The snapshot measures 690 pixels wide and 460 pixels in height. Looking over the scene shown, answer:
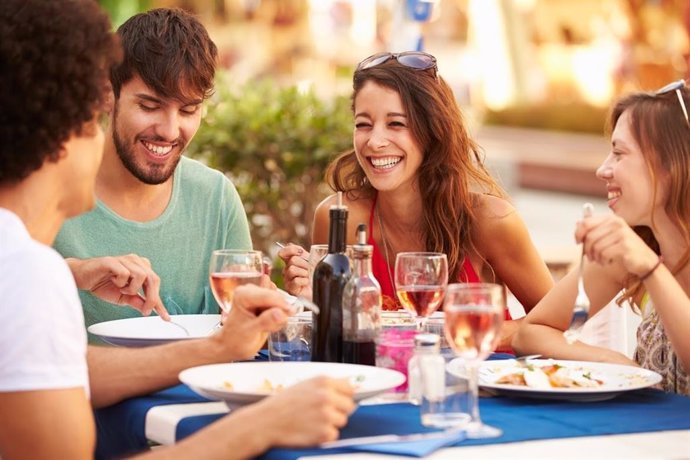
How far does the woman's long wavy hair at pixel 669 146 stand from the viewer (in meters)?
2.96

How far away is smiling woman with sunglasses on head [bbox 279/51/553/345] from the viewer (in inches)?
151

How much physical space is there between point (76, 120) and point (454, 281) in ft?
6.05

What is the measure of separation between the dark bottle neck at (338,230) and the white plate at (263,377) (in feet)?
0.89

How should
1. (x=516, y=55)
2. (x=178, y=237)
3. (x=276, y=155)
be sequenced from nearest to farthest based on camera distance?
(x=178, y=237)
(x=276, y=155)
(x=516, y=55)

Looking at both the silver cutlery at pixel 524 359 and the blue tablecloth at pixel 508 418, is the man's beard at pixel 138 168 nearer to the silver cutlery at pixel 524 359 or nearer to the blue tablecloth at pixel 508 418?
the blue tablecloth at pixel 508 418

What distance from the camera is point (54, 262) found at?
2.01 m

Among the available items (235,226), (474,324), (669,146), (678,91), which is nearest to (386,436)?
(474,324)

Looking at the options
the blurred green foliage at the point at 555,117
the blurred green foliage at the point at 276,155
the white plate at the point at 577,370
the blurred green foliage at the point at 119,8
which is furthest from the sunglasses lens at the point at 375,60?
the blurred green foliage at the point at 555,117

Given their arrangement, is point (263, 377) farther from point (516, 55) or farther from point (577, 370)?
point (516, 55)

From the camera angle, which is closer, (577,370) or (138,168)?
(577,370)

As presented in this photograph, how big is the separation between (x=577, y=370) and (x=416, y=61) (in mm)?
1558

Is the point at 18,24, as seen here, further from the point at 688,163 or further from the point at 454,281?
the point at 454,281

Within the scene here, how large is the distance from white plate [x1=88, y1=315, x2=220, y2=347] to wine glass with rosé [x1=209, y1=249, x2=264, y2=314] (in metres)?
0.32

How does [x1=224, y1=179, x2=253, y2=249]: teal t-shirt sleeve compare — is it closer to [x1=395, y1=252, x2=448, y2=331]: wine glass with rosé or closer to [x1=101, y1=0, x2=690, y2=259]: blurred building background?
[x1=395, y1=252, x2=448, y2=331]: wine glass with rosé
